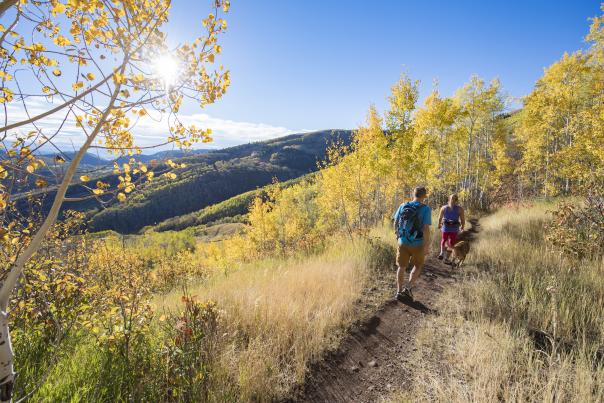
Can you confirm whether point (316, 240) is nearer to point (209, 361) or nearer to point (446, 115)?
point (209, 361)

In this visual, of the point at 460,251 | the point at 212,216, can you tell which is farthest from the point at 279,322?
the point at 212,216

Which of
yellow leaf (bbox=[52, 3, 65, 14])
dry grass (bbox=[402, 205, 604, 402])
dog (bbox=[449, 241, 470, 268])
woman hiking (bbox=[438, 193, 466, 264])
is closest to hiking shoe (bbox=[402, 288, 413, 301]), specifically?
dry grass (bbox=[402, 205, 604, 402])

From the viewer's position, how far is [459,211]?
7.74m

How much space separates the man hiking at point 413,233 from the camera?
558cm

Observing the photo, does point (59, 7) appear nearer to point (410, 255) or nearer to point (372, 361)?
point (372, 361)

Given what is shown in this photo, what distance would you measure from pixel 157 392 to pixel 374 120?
1519cm

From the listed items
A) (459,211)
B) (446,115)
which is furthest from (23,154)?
(446,115)

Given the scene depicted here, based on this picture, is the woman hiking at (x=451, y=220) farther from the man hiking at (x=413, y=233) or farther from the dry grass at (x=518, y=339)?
the man hiking at (x=413, y=233)

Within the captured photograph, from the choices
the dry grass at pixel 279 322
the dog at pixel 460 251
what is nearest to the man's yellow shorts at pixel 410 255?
the dry grass at pixel 279 322

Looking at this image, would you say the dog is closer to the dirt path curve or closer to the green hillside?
the dirt path curve

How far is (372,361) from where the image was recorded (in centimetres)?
395

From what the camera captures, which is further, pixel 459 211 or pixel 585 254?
pixel 459 211

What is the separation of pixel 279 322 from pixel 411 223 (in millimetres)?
3184

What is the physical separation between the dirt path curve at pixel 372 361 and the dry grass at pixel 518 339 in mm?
246
